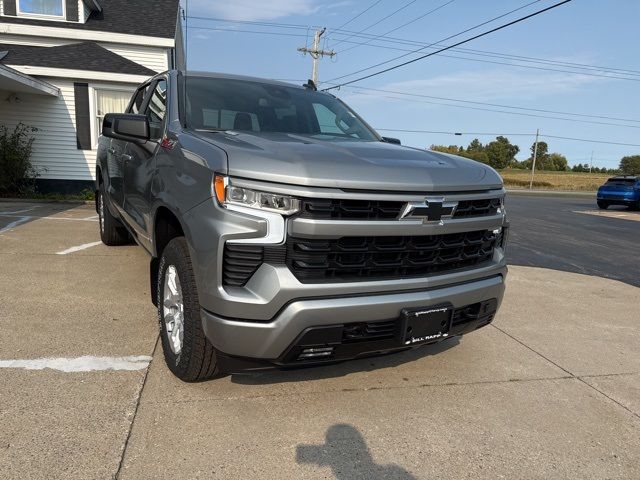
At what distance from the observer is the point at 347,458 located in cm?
243

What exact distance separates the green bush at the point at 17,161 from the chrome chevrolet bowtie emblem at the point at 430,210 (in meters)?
12.1

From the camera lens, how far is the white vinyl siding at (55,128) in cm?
1243

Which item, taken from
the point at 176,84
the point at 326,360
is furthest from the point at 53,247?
the point at 326,360

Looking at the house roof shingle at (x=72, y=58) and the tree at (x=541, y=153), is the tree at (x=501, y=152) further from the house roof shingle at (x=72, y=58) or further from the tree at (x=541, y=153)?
the house roof shingle at (x=72, y=58)

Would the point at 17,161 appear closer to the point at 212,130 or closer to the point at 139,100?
the point at 139,100

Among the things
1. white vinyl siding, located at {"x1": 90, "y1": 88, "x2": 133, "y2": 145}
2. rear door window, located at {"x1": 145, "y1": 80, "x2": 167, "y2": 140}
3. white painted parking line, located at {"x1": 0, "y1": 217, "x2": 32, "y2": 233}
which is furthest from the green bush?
rear door window, located at {"x1": 145, "y1": 80, "x2": 167, "y2": 140}

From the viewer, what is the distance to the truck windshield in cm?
352

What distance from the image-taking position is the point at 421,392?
3156 millimetres

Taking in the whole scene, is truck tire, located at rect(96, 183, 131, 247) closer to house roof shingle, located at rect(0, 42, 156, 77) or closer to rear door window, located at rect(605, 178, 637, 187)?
house roof shingle, located at rect(0, 42, 156, 77)

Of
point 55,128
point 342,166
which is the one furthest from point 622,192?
point 342,166

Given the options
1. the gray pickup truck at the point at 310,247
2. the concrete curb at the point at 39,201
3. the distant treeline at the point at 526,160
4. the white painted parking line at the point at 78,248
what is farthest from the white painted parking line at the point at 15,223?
the distant treeline at the point at 526,160

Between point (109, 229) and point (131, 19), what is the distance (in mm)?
10927

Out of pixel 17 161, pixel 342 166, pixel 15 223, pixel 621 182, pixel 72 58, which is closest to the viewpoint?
pixel 342 166

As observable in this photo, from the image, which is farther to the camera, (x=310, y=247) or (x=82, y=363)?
(x=82, y=363)
